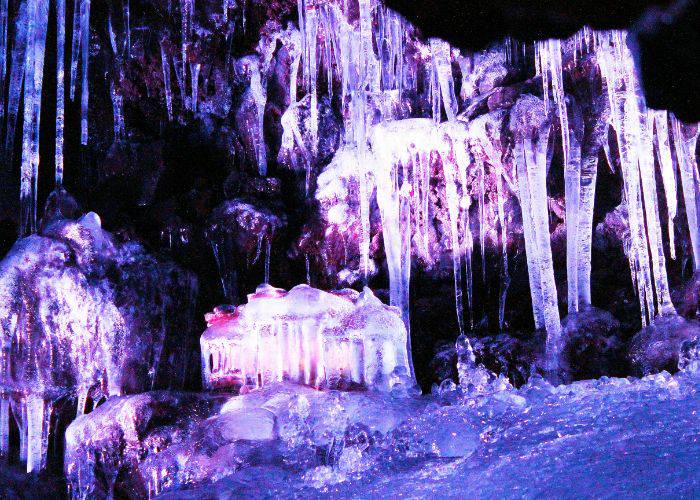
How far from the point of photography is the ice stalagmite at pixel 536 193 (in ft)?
26.0

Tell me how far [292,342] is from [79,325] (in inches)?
98.1

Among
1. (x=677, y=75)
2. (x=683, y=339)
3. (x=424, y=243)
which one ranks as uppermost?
(x=677, y=75)

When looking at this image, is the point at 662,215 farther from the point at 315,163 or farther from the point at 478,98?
the point at 315,163

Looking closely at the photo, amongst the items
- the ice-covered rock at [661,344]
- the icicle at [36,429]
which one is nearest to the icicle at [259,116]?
the icicle at [36,429]

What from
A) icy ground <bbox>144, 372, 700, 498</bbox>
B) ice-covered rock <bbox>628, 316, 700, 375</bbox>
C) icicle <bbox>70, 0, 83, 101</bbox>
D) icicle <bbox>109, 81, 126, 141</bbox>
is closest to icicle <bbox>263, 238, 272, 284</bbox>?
icicle <bbox>109, 81, 126, 141</bbox>

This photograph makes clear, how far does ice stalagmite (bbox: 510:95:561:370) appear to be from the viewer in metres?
7.93

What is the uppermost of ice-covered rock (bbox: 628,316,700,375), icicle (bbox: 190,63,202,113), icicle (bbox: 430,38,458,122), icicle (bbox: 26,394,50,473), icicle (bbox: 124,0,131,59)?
icicle (bbox: 124,0,131,59)

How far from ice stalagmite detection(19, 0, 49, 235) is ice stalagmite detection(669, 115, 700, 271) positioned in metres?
7.72

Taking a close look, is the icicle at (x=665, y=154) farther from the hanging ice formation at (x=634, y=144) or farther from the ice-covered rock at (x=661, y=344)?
the ice-covered rock at (x=661, y=344)

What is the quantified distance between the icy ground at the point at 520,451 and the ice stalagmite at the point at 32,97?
503cm

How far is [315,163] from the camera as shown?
33.6 ft

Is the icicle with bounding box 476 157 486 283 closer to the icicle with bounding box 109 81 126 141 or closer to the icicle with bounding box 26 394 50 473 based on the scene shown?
the icicle with bounding box 109 81 126 141

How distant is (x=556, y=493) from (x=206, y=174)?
8308 mm

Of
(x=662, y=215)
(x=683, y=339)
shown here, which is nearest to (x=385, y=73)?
(x=662, y=215)
